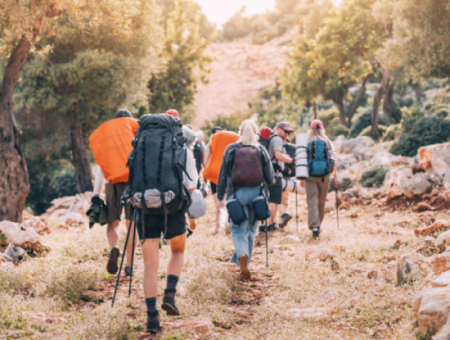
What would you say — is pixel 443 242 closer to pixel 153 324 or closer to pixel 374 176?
pixel 153 324

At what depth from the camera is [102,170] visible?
6.95m

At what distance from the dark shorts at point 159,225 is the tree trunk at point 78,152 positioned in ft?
46.9

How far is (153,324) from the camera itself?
4.82m

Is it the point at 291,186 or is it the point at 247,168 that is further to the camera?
the point at 291,186

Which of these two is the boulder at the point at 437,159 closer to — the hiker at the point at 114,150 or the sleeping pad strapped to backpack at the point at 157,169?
the hiker at the point at 114,150

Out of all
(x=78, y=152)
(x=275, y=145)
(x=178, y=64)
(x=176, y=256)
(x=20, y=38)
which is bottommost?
(x=176, y=256)

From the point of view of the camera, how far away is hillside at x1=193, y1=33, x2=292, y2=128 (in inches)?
2616

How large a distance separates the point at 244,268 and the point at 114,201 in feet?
6.79

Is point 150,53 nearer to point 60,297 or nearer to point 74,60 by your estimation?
point 74,60

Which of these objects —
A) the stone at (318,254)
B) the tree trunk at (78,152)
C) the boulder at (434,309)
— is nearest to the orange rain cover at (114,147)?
the stone at (318,254)

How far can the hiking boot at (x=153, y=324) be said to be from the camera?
15.8 feet

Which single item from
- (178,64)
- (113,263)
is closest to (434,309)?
(113,263)

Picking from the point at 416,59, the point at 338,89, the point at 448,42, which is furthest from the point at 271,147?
the point at 338,89

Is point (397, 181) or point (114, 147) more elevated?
point (114, 147)
